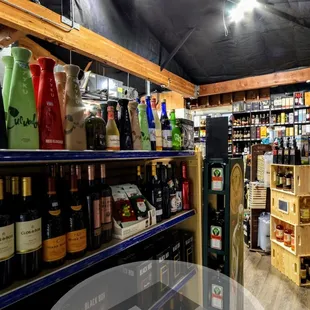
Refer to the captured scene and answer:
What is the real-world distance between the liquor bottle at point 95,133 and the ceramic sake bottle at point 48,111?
5.8 inches

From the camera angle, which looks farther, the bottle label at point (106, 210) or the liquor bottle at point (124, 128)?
the liquor bottle at point (124, 128)

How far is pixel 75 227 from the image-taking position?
1.01 metres

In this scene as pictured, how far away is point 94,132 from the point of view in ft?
3.61

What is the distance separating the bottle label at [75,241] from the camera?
998 mm

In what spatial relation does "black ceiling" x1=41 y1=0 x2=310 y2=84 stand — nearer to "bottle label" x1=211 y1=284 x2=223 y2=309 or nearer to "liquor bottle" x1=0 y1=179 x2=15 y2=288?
"liquor bottle" x1=0 y1=179 x2=15 y2=288

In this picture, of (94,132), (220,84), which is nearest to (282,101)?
(220,84)

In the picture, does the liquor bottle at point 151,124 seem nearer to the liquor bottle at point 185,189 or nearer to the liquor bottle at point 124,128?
the liquor bottle at point 124,128

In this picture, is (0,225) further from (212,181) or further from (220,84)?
(220,84)

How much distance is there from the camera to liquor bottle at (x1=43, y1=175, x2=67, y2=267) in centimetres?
92

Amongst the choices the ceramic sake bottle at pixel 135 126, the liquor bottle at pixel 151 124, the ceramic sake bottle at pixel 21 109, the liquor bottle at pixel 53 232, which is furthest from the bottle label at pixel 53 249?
the liquor bottle at pixel 151 124

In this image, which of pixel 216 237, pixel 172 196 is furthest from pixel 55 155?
pixel 216 237

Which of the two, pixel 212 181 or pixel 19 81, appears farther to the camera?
pixel 212 181

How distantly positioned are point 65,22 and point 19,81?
8.21 ft

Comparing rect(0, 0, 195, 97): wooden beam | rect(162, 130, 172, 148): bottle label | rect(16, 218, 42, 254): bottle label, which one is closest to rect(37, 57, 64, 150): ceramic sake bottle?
rect(16, 218, 42, 254): bottle label
